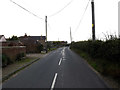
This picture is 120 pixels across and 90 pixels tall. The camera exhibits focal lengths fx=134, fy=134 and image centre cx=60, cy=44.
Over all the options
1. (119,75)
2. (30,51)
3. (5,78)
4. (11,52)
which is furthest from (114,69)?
(30,51)

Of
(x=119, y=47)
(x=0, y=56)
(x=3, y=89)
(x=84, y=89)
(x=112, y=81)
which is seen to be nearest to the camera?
(x=84, y=89)

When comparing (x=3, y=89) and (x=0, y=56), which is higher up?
(x=0, y=56)

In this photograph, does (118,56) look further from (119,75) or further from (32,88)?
(32,88)

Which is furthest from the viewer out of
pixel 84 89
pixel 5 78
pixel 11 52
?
pixel 11 52

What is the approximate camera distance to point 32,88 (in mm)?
6156

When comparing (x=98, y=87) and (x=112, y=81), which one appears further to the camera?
(x=112, y=81)

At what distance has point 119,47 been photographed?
748cm

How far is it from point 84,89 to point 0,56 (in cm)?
891

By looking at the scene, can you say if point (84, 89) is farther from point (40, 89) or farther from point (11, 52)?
point (11, 52)

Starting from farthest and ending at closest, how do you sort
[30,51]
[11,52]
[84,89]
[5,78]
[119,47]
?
[30,51] → [11,52] → [5,78] → [119,47] → [84,89]

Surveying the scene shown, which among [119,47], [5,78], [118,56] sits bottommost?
[5,78]

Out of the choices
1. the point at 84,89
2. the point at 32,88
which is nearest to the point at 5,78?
the point at 32,88

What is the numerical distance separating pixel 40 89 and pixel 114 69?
14.0 feet

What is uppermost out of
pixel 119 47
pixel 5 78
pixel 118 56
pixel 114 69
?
pixel 119 47
